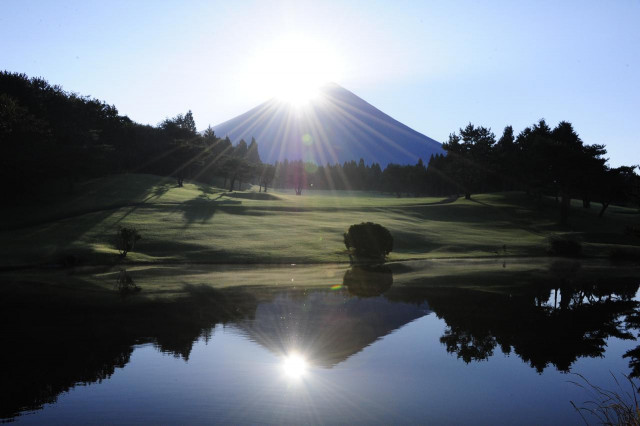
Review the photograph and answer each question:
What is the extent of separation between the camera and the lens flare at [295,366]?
14930mm

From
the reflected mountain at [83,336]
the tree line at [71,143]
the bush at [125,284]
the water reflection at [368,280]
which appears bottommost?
the bush at [125,284]

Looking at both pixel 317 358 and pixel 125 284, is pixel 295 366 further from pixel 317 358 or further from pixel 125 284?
pixel 125 284

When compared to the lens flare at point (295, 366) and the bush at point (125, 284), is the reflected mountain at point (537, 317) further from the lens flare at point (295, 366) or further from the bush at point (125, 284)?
the bush at point (125, 284)

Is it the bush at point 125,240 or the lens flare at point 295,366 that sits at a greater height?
the lens flare at point 295,366

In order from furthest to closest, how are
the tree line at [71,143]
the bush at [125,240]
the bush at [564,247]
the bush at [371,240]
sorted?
1. the tree line at [71,143]
2. the bush at [564,247]
3. the bush at [371,240]
4. the bush at [125,240]

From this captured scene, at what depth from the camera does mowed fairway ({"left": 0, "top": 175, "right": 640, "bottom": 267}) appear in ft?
161

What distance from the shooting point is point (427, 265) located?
46.7 meters

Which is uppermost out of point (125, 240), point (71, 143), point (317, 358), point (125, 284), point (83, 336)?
point (71, 143)

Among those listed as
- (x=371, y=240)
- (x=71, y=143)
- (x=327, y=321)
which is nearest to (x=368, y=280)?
(x=371, y=240)

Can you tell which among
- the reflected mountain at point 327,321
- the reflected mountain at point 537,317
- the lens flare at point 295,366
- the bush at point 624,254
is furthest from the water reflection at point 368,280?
the bush at point 624,254

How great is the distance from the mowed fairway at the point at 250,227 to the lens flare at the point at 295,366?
31266 millimetres

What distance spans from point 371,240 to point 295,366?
35.5 m

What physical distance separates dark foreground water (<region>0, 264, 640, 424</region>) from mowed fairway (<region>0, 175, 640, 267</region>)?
22.5 meters

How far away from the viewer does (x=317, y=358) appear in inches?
654
